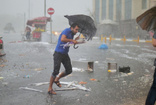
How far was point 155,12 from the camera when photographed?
11.9 feet

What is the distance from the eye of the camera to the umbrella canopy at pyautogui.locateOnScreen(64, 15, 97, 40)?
5016mm

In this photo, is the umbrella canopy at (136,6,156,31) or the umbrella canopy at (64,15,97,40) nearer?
the umbrella canopy at (136,6,156,31)

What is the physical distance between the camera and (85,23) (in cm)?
522

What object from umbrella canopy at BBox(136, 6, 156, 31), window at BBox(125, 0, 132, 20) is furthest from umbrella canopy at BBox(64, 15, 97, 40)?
window at BBox(125, 0, 132, 20)

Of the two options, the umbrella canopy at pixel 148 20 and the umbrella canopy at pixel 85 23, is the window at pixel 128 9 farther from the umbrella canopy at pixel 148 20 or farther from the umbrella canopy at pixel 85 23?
the umbrella canopy at pixel 148 20

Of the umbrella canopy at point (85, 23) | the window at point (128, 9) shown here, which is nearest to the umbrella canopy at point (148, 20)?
the umbrella canopy at point (85, 23)

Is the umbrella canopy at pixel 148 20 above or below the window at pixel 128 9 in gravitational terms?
below

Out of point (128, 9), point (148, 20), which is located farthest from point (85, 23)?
point (128, 9)

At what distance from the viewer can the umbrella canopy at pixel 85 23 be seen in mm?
5016

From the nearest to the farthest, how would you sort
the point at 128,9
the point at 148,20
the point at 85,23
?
the point at 148,20
the point at 85,23
the point at 128,9

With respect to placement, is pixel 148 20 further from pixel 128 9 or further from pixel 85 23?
pixel 128 9

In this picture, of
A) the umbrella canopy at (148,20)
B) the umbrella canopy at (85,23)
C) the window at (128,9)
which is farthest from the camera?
the window at (128,9)

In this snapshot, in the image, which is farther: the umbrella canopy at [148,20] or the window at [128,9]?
the window at [128,9]

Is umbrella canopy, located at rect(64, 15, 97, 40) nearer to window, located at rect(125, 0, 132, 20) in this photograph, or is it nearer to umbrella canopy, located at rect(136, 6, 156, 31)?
umbrella canopy, located at rect(136, 6, 156, 31)
